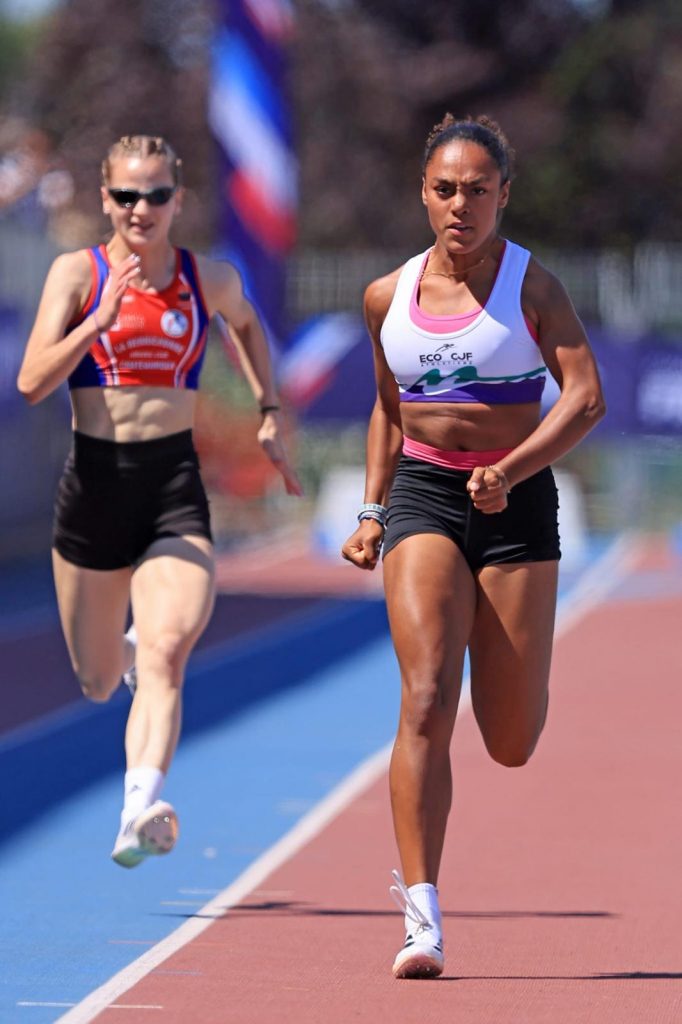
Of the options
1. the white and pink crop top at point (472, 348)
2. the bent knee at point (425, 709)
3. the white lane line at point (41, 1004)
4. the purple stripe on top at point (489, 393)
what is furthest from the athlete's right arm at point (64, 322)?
the white lane line at point (41, 1004)

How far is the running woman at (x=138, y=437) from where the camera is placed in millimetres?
7184

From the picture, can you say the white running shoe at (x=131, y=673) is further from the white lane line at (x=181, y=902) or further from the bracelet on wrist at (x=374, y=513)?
the bracelet on wrist at (x=374, y=513)

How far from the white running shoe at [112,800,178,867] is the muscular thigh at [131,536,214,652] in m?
0.67

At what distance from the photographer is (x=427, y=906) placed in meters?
6.17

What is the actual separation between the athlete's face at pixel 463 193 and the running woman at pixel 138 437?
117 centimetres

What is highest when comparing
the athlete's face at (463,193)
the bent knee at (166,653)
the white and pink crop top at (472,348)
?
the athlete's face at (463,193)

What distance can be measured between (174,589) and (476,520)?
4.32 feet

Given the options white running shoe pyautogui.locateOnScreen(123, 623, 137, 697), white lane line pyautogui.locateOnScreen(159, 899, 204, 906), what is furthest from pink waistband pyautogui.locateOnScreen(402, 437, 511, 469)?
white lane line pyautogui.locateOnScreen(159, 899, 204, 906)

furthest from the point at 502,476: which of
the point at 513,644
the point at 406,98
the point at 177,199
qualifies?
the point at 406,98

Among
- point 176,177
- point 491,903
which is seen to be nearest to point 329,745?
point 491,903

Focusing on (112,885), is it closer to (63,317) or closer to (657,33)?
(63,317)

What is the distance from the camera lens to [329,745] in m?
12.0

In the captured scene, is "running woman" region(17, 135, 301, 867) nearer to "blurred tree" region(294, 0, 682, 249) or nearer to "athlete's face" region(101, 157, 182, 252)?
"athlete's face" region(101, 157, 182, 252)

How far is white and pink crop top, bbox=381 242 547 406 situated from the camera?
6.27m
